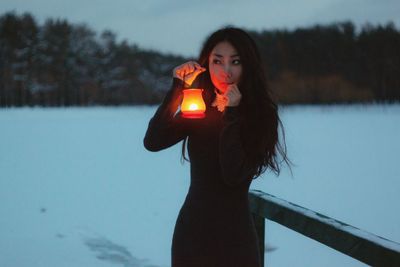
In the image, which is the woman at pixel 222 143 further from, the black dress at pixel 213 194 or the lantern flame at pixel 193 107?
the lantern flame at pixel 193 107

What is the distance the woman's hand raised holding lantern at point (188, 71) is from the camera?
1869 mm

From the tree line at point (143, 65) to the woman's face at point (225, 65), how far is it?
68.3 feet

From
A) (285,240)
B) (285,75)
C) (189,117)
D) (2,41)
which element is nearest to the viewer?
(189,117)

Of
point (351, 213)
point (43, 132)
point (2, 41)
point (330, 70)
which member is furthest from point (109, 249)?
point (2, 41)

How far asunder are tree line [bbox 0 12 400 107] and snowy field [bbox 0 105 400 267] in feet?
38.8

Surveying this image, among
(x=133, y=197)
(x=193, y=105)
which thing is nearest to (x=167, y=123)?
(x=193, y=105)

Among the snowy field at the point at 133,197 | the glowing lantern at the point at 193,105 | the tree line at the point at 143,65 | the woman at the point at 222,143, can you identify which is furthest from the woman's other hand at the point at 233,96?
the tree line at the point at 143,65

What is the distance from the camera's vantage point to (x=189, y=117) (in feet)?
5.81

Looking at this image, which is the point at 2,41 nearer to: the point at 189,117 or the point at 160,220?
the point at 160,220

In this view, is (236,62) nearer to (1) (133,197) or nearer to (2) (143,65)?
(1) (133,197)

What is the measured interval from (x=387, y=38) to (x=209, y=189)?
138 ft

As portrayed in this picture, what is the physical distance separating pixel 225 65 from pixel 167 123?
1.13ft

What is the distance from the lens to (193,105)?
1.77 meters

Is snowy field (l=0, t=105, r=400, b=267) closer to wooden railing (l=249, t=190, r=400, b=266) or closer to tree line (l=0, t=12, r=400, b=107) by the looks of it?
wooden railing (l=249, t=190, r=400, b=266)
